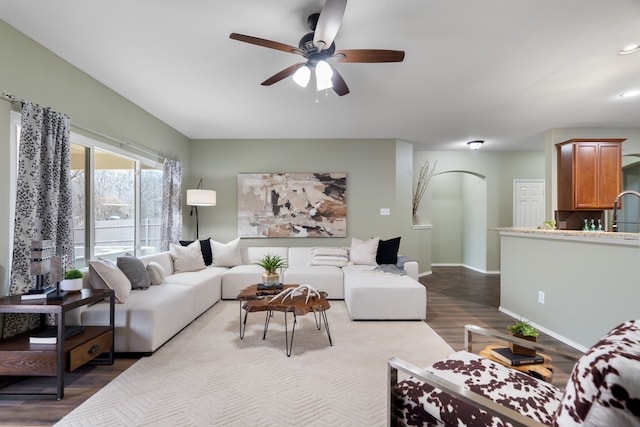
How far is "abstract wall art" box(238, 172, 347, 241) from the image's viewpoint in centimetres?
556

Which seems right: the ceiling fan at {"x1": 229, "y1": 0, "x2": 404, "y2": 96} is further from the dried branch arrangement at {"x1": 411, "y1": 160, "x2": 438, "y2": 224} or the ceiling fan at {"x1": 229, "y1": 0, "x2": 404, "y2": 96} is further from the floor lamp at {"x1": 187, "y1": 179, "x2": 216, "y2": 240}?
the dried branch arrangement at {"x1": 411, "y1": 160, "x2": 438, "y2": 224}

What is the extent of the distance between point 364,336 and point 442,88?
280 centimetres

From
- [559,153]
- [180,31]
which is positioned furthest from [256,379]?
[559,153]

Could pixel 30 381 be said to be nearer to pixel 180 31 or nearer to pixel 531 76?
pixel 180 31

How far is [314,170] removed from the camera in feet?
18.5

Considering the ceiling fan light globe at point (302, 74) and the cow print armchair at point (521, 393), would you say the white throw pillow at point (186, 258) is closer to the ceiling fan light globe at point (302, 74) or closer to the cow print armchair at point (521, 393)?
the ceiling fan light globe at point (302, 74)

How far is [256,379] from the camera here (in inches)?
89.5

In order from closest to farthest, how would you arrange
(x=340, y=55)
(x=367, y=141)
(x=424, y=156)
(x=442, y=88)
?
(x=340, y=55) < (x=442, y=88) < (x=367, y=141) < (x=424, y=156)

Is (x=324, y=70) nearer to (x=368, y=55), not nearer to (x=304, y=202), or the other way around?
(x=368, y=55)

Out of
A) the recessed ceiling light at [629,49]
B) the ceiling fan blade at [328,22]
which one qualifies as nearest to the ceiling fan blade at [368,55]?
the ceiling fan blade at [328,22]

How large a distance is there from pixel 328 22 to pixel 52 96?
2600mm

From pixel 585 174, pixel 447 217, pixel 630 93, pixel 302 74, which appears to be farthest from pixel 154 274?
pixel 447 217

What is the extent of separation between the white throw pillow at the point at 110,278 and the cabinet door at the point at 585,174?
6.04m

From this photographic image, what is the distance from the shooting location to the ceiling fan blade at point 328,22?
1.65 metres
